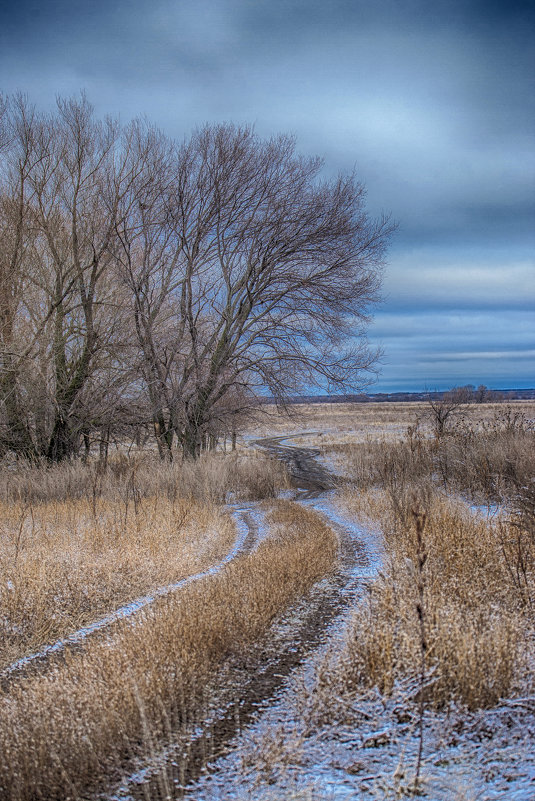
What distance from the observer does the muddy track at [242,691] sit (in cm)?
233

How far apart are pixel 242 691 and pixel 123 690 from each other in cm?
68

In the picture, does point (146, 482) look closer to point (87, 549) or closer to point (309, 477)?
point (87, 549)

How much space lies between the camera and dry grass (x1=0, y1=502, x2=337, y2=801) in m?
2.39

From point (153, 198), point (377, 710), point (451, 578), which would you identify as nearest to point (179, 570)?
point (451, 578)

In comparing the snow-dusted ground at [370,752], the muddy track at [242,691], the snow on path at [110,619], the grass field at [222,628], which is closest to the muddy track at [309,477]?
the grass field at [222,628]

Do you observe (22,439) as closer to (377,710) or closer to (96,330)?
(96,330)

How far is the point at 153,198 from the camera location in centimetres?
1500

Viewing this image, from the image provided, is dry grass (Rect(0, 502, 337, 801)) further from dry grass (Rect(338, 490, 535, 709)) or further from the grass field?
dry grass (Rect(338, 490, 535, 709))

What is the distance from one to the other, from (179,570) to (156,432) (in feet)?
36.4

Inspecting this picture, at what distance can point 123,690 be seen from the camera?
9.41ft

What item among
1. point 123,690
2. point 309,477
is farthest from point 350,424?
point 123,690

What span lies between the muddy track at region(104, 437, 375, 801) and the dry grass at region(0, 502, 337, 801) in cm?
11

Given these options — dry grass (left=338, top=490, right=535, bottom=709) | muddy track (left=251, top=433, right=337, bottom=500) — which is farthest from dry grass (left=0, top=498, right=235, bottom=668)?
muddy track (left=251, top=433, right=337, bottom=500)

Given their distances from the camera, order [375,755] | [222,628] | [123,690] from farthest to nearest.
→ [222,628], [123,690], [375,755]
